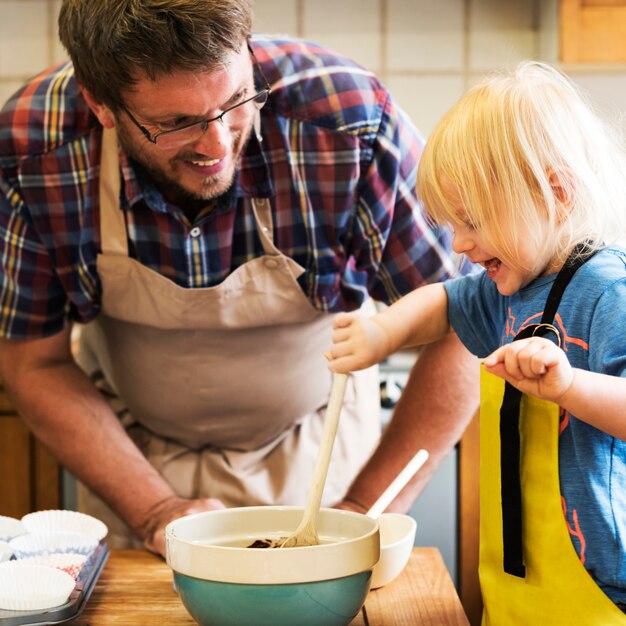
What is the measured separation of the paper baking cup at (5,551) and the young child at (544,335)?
38 cm

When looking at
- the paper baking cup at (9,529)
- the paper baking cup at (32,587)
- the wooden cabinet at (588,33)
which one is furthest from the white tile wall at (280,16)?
the paper baking cup at (32,587)

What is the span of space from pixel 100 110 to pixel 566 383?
773 millimetres

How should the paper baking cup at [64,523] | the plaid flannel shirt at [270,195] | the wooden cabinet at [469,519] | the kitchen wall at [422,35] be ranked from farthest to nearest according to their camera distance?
the kitchen wall at [422,35] < the wooden cabinet at [469,519] < the plaid flannel shirt at [270,195] < the paper baking cup at [64,523]

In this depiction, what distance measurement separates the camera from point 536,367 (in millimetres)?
679

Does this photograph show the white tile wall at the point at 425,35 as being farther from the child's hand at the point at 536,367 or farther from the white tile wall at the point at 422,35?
the child's hand at the point at 536,367

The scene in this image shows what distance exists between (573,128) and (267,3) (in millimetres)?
1664

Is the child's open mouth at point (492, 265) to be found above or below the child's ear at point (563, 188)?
below

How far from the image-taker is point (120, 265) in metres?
1.32

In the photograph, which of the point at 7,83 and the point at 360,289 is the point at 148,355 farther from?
the point at 7,83

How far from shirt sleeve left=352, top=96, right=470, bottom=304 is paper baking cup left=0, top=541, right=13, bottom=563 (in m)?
0.62

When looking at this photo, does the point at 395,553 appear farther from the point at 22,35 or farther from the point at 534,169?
the point at 22,35

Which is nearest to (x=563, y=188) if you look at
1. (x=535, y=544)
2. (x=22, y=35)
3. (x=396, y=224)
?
(x=535, y=544)

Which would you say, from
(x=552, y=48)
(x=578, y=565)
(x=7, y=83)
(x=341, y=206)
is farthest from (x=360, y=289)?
(x=7, y=83)

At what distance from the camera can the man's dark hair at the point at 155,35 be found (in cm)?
105
